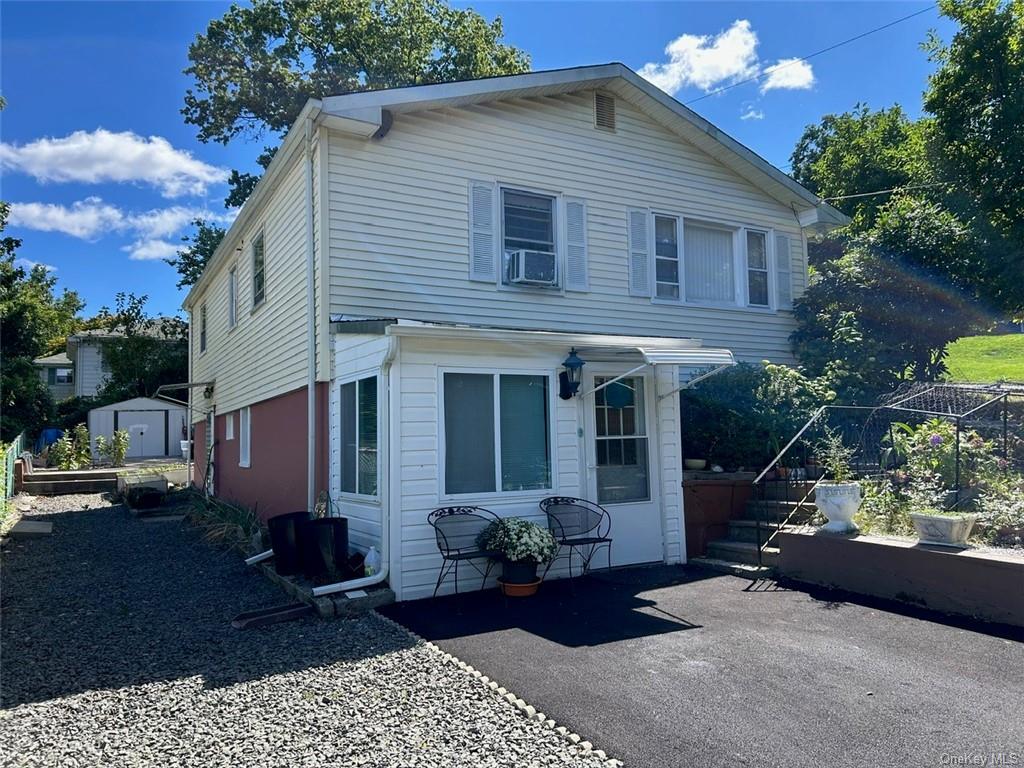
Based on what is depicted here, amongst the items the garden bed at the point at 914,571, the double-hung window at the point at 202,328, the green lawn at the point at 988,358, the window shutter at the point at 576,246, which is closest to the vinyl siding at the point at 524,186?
the window shutter at the point at 576,246

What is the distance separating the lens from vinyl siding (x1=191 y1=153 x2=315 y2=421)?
9023mm

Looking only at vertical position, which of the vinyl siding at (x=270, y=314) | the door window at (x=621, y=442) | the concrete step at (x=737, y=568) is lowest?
the concrete step at (x=737, y=568)

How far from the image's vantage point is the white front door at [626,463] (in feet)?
26.5

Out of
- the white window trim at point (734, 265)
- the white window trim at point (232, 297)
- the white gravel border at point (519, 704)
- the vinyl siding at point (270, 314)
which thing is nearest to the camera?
the white gravel border at point (519, 704)

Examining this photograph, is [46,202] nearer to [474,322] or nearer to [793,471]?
[474,322]

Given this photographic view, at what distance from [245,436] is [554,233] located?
7.02 meters

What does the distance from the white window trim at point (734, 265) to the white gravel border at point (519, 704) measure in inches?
269

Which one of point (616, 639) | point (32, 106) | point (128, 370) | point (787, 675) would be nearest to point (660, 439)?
point (616, 639)

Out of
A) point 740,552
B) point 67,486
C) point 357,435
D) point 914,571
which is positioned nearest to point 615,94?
point 357,435

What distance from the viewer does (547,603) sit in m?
6.56

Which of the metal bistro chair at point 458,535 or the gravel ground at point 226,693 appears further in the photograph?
the metal bistro chair at point 458,535

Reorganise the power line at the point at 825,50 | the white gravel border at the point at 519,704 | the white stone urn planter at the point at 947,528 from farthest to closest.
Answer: the power line at the point at 825,50
the white stone urn planter at the point at 947,528
the white gravel border at the point at 519,704

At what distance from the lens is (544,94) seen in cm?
983

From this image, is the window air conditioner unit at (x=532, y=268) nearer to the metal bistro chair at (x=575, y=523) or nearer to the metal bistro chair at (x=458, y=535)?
the metal bistro chair at (x=575, y=523)
